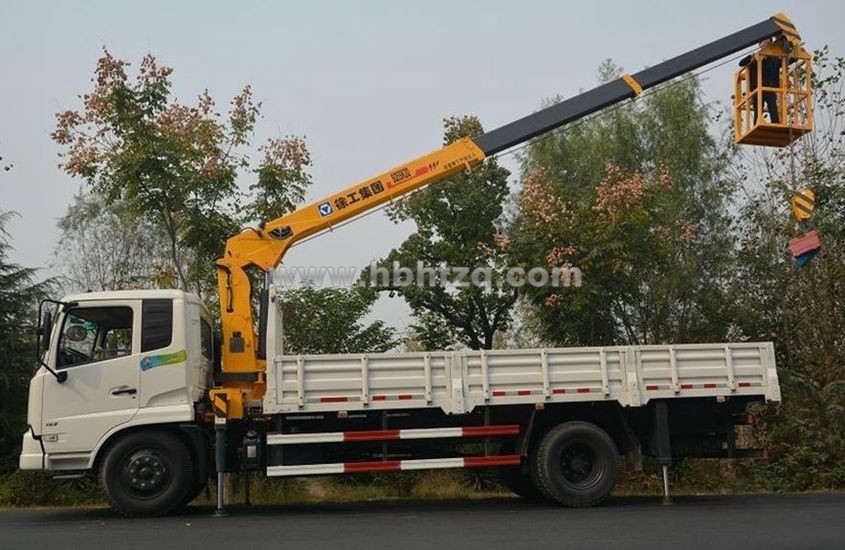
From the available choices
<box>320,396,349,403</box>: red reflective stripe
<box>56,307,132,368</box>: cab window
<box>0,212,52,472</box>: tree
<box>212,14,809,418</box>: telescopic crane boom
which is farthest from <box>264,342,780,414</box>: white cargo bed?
<box>0,212,52,472</box>: tree

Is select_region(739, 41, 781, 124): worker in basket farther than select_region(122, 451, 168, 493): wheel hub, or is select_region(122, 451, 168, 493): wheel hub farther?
select_region(739, 41, 781, 124): worker in basket

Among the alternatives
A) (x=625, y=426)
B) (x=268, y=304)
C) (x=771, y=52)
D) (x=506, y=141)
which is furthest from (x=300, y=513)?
(x=771, y=52)

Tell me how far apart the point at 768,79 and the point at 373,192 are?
6.35m

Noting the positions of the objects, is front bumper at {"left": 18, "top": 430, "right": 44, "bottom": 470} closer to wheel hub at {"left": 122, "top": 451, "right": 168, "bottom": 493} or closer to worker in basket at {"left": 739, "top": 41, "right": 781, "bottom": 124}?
wheel hub at {"left": 122, "top": 451, "right": 168, "bottom": 493}

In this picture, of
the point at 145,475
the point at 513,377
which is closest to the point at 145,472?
the point at 145,475

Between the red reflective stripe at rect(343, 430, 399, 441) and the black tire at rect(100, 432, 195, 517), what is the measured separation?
1982 mm

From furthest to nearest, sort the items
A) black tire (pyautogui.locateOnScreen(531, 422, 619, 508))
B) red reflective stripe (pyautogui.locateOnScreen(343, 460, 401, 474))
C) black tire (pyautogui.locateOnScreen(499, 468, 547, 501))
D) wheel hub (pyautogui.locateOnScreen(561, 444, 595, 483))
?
black tire (pyautogui.locateOnScreen(499, 468, 547, 501)) < wheel hub (pyautogui.locateOnScreen(561, 444, 595, 483)) < black tire (pyautogui.locateOnScreen(531, 422, 619, 508)) < red reflective stripe (pyautogui.locateOnScreen(343, 460, 401, 474))

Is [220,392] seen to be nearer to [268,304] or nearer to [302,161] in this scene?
[268,304]

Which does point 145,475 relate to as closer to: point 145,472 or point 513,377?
point 145,472

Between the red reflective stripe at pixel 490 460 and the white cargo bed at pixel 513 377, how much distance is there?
749mm

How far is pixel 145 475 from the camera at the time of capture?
11.1m

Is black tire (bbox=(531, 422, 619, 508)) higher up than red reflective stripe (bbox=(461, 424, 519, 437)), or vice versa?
red reflective stripe (bbox=(461, 424, 519, 437))

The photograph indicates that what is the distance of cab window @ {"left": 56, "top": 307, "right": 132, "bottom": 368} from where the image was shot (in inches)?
447

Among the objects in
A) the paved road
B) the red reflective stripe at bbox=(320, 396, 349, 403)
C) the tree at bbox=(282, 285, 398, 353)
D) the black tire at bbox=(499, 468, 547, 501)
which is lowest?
the paved road
